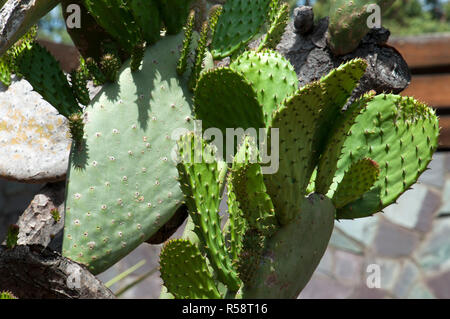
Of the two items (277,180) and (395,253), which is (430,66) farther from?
(277,180)

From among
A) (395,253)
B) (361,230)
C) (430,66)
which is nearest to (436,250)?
(395,253)

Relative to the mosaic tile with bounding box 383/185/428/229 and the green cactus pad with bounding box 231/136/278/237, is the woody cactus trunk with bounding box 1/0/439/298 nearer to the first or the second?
the green cactus pad with bounding box 231/136/278/237

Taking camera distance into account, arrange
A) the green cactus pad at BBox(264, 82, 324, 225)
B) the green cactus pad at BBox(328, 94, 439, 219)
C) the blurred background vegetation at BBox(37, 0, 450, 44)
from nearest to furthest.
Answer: the green cactus pad at BBox(264, 82, 324, 225), the green cactus pad at BBox(328, 94, 439, 219), the blurred background vegetation at BBox(37, 0, 450, 44)

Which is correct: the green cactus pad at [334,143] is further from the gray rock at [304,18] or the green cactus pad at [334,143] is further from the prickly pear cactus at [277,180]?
the gray rock at [304,18]

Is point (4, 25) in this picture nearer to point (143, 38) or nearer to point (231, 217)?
point (143, 38)

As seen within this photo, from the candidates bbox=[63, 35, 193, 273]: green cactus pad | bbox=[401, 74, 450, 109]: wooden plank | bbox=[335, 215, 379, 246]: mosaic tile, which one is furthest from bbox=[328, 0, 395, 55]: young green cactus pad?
bbox=[335, 215, 379, 246]: mosaic tile

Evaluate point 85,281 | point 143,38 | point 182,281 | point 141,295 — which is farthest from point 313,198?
point 141,295

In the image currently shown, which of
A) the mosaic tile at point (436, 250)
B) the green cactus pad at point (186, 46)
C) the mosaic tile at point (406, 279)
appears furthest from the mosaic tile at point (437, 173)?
the green cactus pad at point (186, 46)
